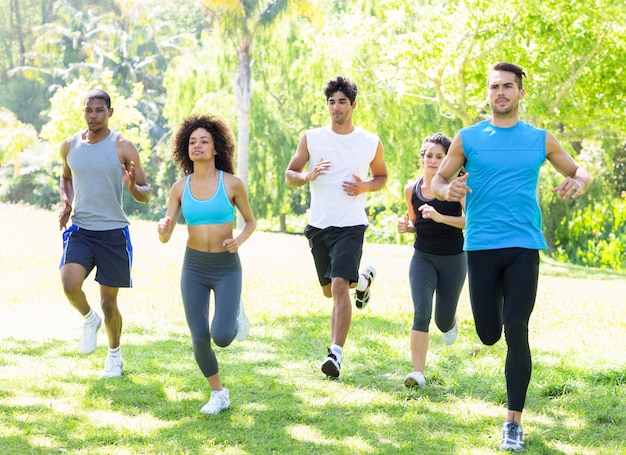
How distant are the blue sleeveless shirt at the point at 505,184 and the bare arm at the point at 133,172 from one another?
2.74 meters

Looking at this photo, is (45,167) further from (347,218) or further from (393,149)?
(347,218)

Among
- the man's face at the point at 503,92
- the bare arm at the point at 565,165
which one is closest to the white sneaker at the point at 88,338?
the man's face at the point at 503,92

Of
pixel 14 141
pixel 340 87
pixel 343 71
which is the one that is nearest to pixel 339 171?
pixel 340 87

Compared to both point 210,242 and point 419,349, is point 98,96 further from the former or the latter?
point 419,349

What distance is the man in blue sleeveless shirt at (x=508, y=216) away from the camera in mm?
5492

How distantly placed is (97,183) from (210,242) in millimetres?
1443

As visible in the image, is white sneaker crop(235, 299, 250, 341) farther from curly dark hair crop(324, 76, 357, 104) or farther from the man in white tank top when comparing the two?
curly dark hair crop(324, 76, 357, 104)

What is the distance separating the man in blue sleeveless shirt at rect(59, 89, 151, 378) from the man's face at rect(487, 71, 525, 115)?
9.69 feet

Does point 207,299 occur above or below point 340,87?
below

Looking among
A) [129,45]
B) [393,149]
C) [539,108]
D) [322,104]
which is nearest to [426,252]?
[539,108]

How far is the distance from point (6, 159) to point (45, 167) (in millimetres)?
2736

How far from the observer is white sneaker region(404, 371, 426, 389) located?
7.10 metres

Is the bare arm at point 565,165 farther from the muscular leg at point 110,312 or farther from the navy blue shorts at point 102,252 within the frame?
the muscular leg at point 110,312

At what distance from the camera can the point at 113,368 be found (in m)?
A: 7.65
